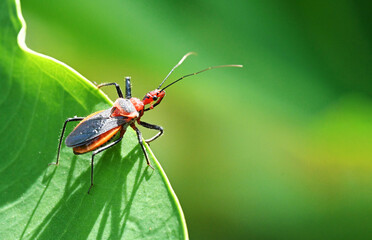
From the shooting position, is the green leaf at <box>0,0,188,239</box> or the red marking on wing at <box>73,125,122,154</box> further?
the red marking on wing at <box>73,125,122,154</box>

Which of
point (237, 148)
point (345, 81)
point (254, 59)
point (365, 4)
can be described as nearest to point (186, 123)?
point (237, 148)

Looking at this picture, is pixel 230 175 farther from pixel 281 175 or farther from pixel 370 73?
pixel 370 73

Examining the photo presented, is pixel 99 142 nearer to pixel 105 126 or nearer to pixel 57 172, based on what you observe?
pixel 105 126

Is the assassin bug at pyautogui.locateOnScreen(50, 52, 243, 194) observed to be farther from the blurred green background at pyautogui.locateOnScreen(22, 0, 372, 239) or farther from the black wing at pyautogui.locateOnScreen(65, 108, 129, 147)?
the blurred green background at pyautogui.locateOnScreen(22, 0, 372, 239)

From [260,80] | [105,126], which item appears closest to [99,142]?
[105,126]

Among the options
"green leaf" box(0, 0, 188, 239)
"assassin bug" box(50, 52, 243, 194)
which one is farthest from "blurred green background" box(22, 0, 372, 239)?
"green leaf" box(0, 0, 188, 239)

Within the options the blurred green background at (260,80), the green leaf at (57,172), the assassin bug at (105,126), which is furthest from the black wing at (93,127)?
the blurred green background at (260,80)

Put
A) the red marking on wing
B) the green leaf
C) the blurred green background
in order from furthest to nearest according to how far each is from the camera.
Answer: the blurred green background
the red marking on wing
the green leaf
